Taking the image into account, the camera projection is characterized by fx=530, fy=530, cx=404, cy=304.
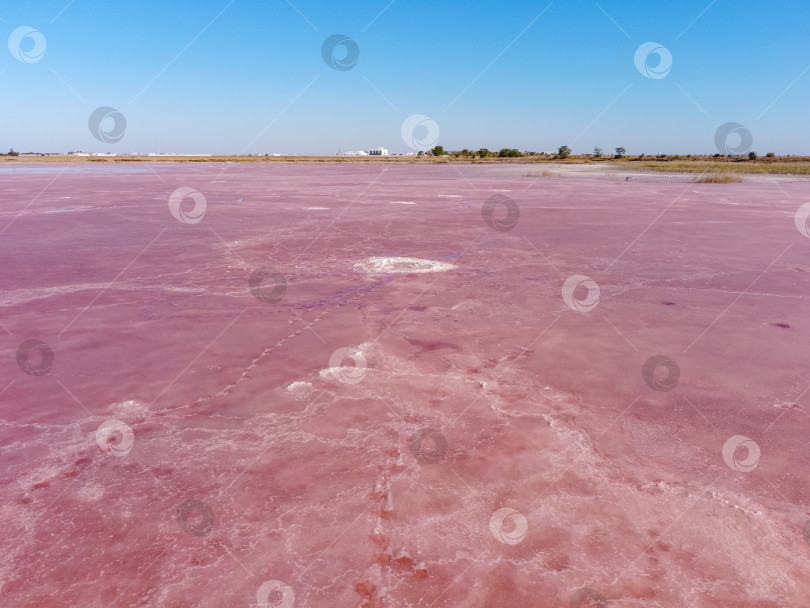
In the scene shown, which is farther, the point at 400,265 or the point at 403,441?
the point at 400,265

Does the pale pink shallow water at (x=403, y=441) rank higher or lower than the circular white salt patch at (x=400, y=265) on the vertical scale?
lower

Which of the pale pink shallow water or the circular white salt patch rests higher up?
the circular white salt patch

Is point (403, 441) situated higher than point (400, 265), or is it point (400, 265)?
point (400, 265)

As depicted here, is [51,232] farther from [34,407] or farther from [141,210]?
[34,407]

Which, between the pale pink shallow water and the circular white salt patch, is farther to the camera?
the circular white salt patch
